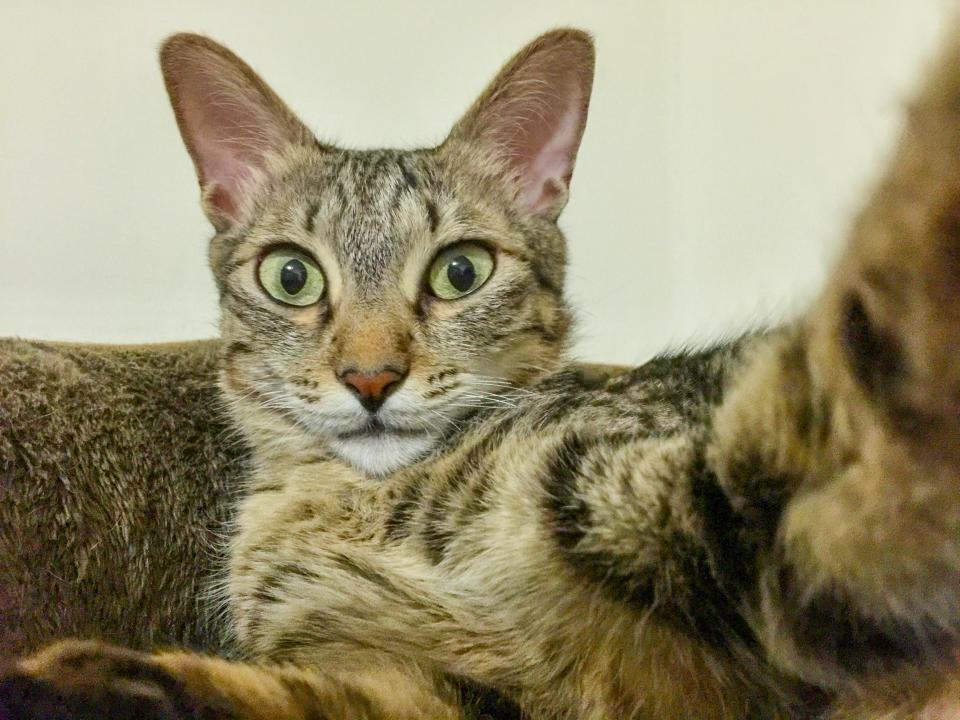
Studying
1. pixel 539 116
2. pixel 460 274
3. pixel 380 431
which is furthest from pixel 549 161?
pixel 380 431

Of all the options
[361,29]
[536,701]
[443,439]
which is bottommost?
[536,701]

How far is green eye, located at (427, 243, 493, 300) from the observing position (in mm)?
1009

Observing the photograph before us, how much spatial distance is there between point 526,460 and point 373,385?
25 cm

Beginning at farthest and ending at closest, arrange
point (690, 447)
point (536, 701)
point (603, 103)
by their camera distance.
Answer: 1. point (603, 103)
2. point (536, 701)
3. point (690, 447)

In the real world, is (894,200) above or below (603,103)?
below

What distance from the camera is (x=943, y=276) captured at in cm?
36

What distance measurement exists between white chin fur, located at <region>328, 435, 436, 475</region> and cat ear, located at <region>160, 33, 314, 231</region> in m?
0.50

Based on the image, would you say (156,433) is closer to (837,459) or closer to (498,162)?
(498,162)

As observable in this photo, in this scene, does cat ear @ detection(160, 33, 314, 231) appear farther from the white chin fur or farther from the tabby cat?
the white chin fur

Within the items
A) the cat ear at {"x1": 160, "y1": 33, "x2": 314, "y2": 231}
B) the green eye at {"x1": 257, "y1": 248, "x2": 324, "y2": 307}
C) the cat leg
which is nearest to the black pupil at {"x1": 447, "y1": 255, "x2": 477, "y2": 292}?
the green eye at {"x1": 257, "y1": 248, "x2": 324, "y2": 307}

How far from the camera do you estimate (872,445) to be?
1.31 feet

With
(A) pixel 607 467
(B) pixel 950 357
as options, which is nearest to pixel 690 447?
(A) pixel 607 467

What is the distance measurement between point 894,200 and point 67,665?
65 cm

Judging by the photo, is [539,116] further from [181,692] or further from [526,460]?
[181,692]
